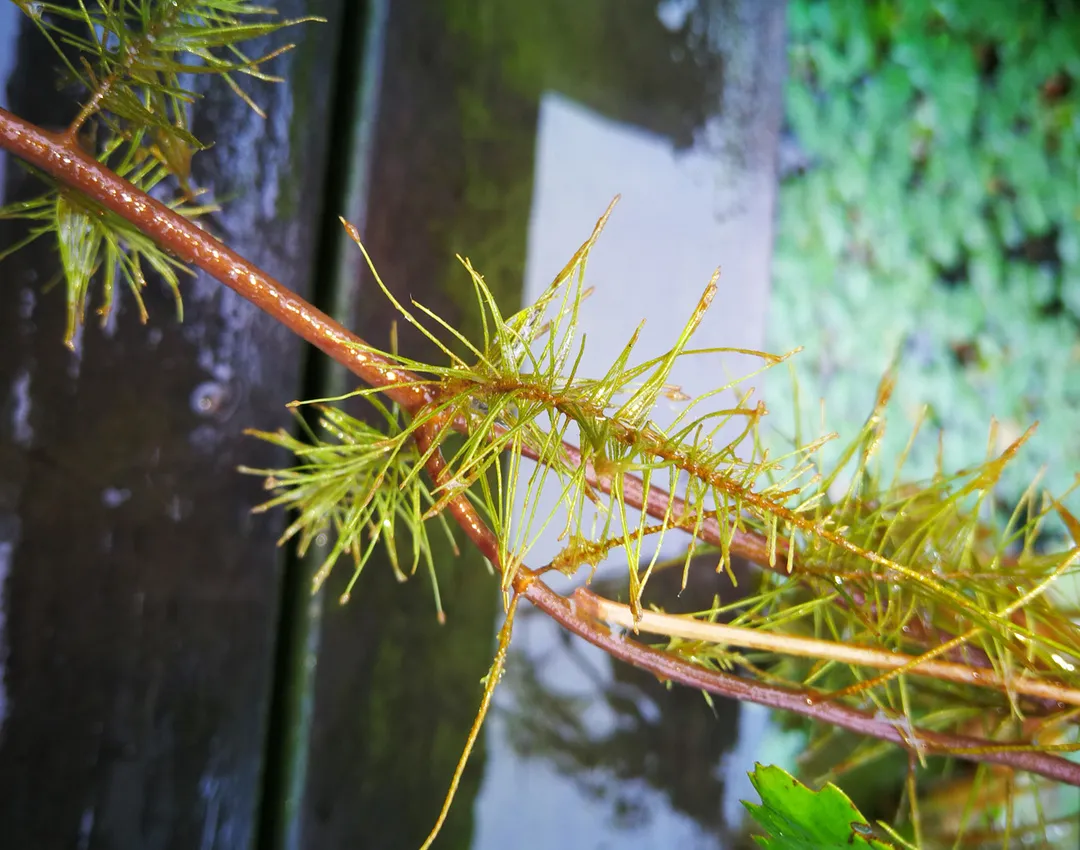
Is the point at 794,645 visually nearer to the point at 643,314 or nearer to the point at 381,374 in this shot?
the point at 381,374

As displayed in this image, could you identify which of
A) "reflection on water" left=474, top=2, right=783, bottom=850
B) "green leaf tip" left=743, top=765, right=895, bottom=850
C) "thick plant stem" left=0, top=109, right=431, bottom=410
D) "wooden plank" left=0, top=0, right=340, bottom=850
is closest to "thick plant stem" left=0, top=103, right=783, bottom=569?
"thick plant stem" left=0, top=109, right=431, bottom=410

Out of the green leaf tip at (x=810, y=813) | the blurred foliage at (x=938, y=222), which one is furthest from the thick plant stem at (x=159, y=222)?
the blurred foliage at (x=938, y=222)

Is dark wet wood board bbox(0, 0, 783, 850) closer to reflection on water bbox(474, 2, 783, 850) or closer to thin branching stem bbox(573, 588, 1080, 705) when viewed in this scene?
reflection on water bbox(474, 2, 783, 850)

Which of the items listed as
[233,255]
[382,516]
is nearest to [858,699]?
[382,516]

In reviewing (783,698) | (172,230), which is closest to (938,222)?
(783,698)

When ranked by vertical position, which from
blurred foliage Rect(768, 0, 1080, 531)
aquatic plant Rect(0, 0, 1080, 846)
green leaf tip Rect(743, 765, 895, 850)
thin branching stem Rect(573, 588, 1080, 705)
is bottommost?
green leaf tip Rect(743, 765, 895, 850)

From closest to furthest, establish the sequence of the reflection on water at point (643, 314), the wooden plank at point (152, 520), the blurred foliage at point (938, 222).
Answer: the wooden plank at point (152, 520)
the reflection on water at point (643, 314)
the blurred foliage at point (938, 222)

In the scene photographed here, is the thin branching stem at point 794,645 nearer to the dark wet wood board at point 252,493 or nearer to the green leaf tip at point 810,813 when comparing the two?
the green leaf tip at point 810,813
